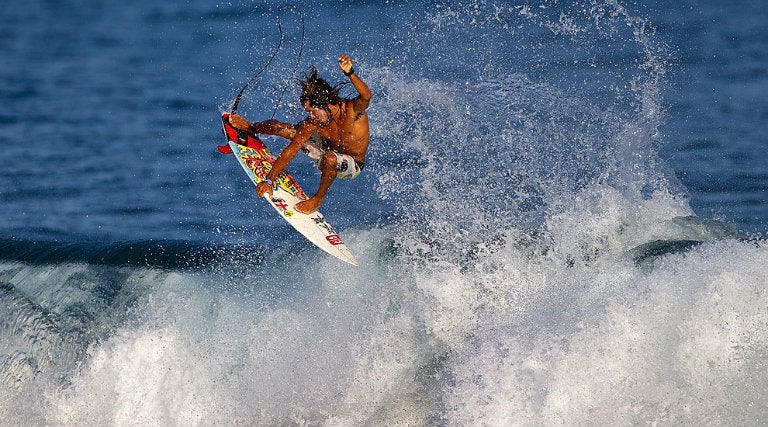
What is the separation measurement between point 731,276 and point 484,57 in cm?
781

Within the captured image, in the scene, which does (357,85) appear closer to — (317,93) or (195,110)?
(317,93)

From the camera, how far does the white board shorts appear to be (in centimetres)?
835

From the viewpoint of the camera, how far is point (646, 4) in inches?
636

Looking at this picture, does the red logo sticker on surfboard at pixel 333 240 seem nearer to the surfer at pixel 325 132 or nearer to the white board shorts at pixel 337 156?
the surfer at pixel 325 132

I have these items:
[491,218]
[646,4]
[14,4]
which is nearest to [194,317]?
[491,218]

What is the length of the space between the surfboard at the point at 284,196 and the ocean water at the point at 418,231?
0.62 metres

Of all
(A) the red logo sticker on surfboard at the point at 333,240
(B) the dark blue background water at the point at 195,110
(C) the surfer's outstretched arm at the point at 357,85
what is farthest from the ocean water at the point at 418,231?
(C) the surfer's outstretched arm at the point at 357,85

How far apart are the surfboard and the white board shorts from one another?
0.68 meters

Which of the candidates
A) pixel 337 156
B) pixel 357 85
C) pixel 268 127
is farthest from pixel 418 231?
pixel 357 85

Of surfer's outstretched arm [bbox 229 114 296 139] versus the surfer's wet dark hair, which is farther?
surfer's outstretched arm [bbox 229 114 296 139]

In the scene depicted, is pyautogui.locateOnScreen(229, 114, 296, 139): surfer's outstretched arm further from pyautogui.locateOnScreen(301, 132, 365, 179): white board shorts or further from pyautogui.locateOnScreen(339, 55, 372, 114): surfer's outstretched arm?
pyautogui.locateOnScreen(339, 55, 372, 114): surfer's outstretched arm

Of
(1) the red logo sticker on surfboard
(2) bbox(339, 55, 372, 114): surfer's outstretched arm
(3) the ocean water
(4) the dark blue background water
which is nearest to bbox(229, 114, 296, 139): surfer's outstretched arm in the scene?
(2) bbox(339, 55, 372, 114): surfer's outstretched arm

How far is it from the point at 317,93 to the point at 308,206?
1.53 metres

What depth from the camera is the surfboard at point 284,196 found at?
8797 mm
